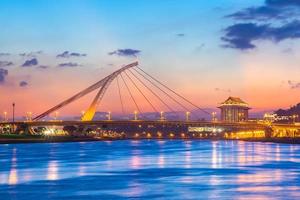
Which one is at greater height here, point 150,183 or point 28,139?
point 28,139

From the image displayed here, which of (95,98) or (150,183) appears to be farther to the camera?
(95,98)

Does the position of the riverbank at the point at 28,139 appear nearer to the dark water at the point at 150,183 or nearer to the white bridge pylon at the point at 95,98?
the white bridge pylon at the point at 95,98

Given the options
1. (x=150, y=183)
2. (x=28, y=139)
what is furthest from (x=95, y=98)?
(x=150, y=183)

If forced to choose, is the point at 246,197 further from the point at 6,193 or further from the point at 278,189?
the point at 6,193

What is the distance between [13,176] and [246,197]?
764 inches

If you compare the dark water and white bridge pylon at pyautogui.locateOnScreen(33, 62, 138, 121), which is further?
white bridge pylon at pyautogui.locateOnScreen(33, 62, 138, 121)

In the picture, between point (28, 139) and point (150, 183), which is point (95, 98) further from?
point (150, 183)

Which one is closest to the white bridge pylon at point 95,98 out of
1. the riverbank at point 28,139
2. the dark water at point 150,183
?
the riverbank at point 28,139

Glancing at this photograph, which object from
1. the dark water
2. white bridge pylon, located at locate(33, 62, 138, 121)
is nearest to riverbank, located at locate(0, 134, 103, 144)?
white bridge pylon, located at locate(33, 62, 138, 121)

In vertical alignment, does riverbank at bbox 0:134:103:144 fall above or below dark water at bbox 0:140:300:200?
above

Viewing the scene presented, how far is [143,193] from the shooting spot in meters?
33.2

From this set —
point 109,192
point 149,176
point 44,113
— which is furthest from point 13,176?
point 44,113

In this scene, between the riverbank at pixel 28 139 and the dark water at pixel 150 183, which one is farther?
the riverbank at pixel 28 139

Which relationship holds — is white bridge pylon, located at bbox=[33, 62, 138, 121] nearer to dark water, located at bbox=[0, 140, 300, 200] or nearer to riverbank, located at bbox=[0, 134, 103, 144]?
riverbank, located at bbox=[0, 134, 103, 144]
